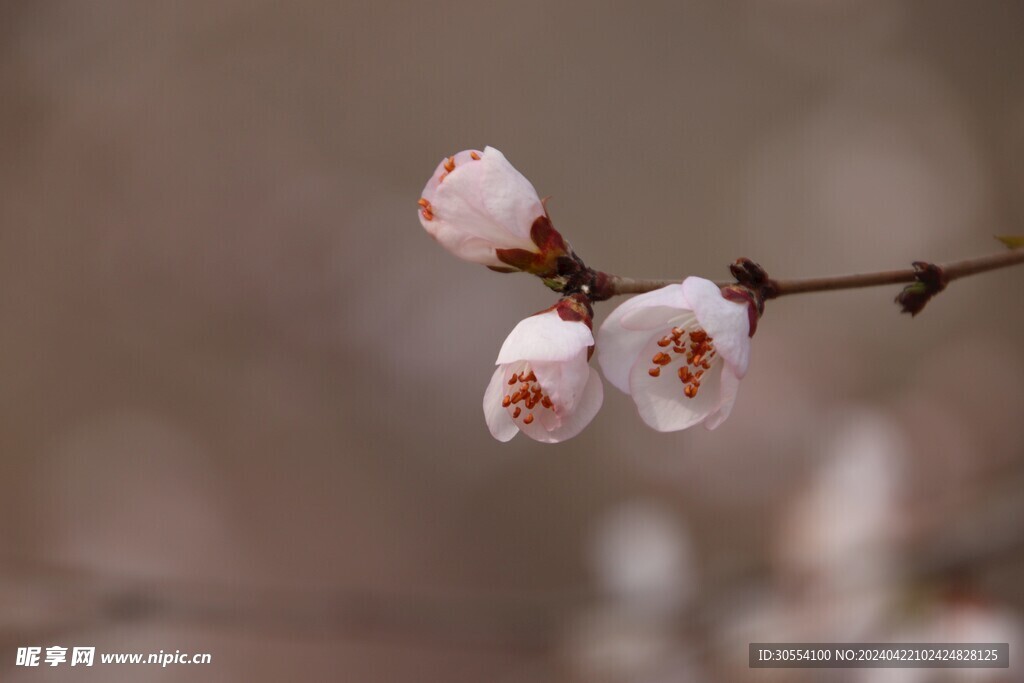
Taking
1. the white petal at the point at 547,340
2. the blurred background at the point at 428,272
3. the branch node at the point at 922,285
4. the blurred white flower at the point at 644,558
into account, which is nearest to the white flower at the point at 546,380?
the white petal at the point at 547,340

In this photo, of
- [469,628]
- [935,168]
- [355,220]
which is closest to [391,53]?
[355,220]

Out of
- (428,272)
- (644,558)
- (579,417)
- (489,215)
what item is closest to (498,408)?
(579,417)

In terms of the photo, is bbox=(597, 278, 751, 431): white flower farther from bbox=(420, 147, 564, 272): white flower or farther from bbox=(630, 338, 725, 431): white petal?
bbox=(420, 147, 564, 272): white flower

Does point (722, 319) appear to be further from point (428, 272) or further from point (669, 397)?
point (428, 272)

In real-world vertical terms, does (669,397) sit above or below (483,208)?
below

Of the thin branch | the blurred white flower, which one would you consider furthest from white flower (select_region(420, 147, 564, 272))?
the blurred white flower

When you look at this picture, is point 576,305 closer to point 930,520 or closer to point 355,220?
point 930,520
